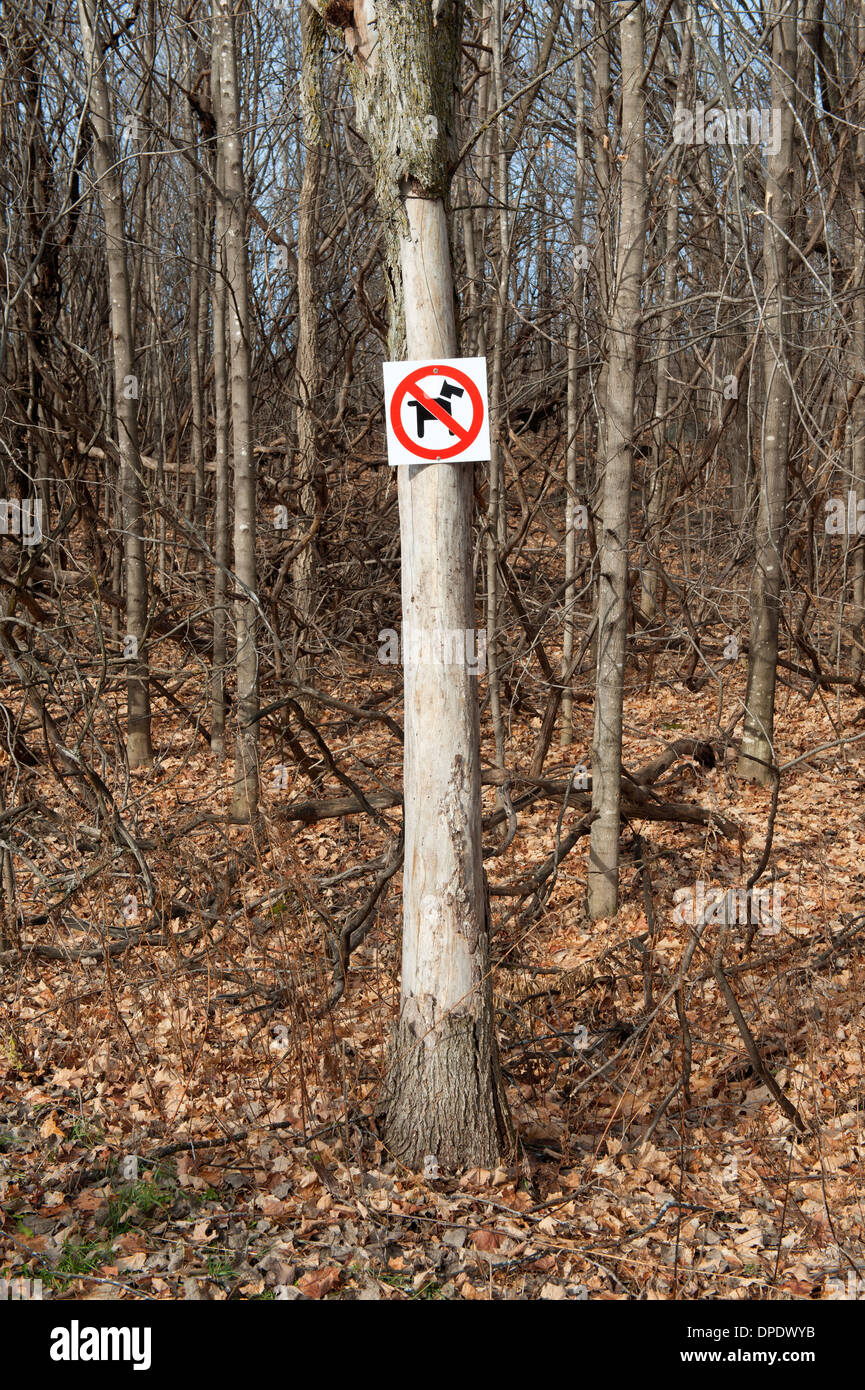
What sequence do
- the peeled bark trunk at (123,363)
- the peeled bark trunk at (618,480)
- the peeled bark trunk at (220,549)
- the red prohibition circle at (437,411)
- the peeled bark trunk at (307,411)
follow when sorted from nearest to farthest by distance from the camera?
the red prohibition circle at (437,411)
the peeled bark trunk at (618,480)
the peeled bark trunk at (123,363)
the peeled bark trunk at (220,549)
the peeled bark trunk at (307,411)

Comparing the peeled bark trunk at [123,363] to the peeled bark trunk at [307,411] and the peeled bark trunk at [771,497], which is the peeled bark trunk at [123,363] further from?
the peeled bark trunk at [771,497]

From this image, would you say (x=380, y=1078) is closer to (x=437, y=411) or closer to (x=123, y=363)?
(x=437, y=411)

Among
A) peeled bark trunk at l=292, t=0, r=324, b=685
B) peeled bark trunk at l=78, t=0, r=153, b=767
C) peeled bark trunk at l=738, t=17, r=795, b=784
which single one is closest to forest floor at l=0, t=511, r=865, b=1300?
peeled bark trunk at l=738, t=17, r=795, b=784

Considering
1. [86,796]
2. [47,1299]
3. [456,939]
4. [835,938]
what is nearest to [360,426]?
[86,796]

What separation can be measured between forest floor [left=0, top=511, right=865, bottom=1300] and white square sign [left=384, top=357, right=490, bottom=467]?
2131 mm

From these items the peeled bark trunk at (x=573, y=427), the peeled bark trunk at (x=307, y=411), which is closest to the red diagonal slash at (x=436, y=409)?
the peeled bark trunk at (x=573, y=427)

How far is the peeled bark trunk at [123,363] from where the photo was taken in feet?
24.2

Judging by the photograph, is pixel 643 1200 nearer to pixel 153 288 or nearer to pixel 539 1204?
pixel 539 1204

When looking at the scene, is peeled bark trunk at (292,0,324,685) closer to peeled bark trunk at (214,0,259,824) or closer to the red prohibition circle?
peeled bark trunk at (214,0,259,824)

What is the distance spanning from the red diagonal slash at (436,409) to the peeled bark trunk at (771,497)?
4.16m

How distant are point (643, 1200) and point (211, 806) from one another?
16.0 feet

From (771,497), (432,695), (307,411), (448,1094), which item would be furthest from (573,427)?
(448,1094)

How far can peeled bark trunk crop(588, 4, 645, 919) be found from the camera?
17.9ft

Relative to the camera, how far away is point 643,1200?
149 inches
